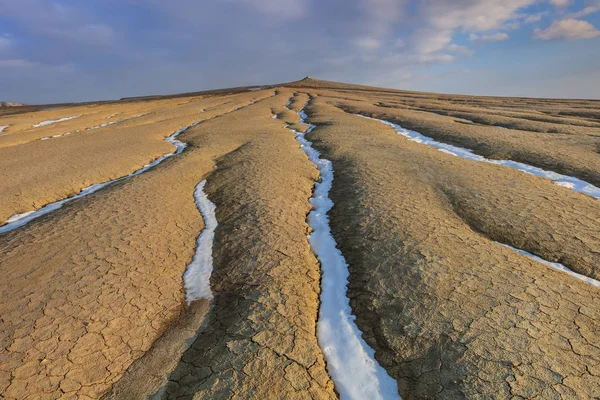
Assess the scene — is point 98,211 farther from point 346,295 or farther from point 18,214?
point 346,295

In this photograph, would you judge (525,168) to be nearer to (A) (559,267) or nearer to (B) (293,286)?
(A) (559,267)

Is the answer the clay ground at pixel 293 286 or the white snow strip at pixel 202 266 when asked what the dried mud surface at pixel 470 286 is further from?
the white snow strip at pixel 202 266

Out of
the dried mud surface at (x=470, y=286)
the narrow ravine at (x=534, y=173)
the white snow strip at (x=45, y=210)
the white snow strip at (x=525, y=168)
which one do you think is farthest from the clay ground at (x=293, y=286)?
the white snow strip at (x=525, y=168)

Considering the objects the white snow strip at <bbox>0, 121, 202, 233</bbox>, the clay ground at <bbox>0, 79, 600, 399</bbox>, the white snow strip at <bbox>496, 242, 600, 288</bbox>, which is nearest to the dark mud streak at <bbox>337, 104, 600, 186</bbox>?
the clay ground at <bbox>0, 79, 600, 399</bbox>

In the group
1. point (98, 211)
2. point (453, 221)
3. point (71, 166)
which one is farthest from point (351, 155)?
point (71, 166)

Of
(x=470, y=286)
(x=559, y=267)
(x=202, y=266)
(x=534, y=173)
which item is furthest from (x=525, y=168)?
(x=202, y=266)
